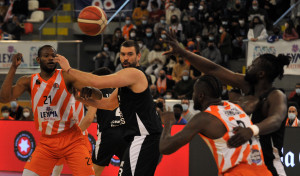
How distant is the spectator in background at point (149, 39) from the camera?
17219 mm

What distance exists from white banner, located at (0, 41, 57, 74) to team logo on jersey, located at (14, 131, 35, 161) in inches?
165

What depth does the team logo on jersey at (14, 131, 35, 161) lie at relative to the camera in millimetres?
10492

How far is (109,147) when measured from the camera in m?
7.26

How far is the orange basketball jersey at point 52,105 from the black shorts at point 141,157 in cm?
107

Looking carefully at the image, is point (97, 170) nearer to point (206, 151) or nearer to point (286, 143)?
point (206, 151)

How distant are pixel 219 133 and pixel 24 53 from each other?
1187cm

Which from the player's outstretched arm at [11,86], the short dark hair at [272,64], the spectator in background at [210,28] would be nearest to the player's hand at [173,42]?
the short dark hair at [272,64]

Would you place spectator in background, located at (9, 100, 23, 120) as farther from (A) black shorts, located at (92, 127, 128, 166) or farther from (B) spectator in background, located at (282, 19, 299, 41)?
(B) spectator in background, located at (282, 19, 299, 41)

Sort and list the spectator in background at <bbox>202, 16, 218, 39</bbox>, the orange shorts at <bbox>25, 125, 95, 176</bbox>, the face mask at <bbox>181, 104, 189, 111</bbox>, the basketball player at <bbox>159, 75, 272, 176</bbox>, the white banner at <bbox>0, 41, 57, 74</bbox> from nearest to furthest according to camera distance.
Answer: the basketball player at <bbox>159, 75, 272, 176</bbox> < the orange shorts at <bbox>25, 125, 95, 176</bbox> < the face mask at <bbox>181, 104, 189, 111</bbox> < the white banner at <bbox>0, 41, 57, 74</bbox> < the spectator in background at <bbox>202, 16, 218, 39</bbox>

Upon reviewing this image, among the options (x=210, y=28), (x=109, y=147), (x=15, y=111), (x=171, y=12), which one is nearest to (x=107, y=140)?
(x=109, y=147)

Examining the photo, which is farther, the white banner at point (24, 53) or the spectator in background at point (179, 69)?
the spectator in background at point (179, 69)

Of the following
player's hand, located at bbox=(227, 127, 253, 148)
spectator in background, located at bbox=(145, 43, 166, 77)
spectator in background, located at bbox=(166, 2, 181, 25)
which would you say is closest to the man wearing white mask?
spectator in background, located at bbox=(145, 43, 166, 77)

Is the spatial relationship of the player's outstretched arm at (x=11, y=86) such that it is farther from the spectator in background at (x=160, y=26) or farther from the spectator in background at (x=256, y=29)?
the spectator in background at (x=160, y=26)

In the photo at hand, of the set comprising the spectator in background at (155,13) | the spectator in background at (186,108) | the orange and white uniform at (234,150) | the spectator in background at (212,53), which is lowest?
the spectator in background at (186,108)
